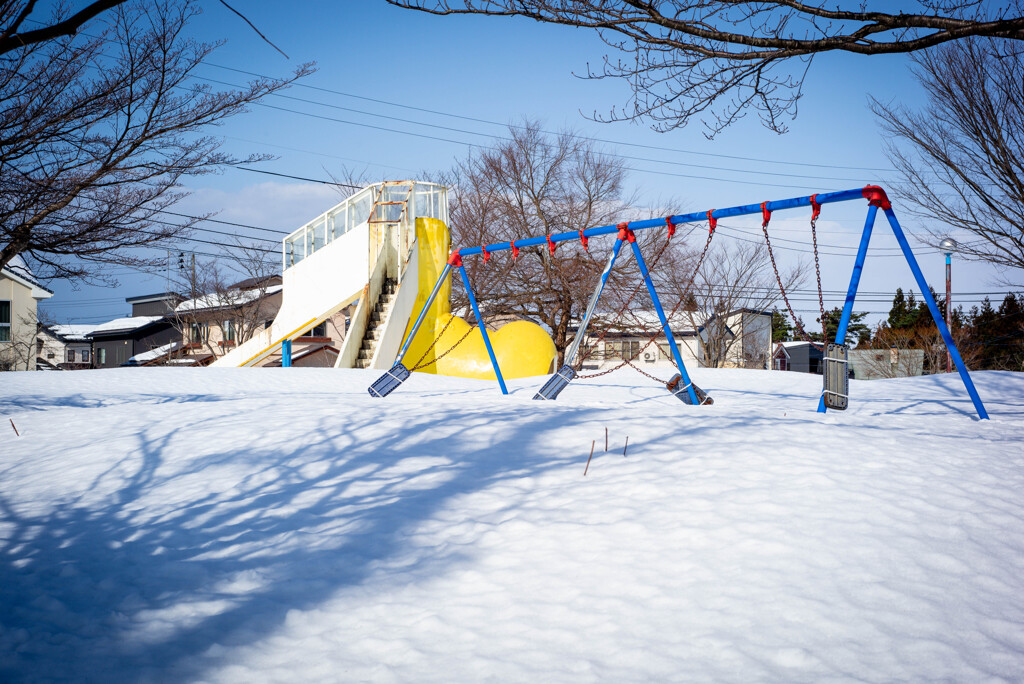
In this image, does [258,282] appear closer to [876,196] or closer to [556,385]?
[556,385]

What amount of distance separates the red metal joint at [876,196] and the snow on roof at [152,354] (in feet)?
113

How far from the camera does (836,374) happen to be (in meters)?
6.04

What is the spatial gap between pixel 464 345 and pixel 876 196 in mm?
9547

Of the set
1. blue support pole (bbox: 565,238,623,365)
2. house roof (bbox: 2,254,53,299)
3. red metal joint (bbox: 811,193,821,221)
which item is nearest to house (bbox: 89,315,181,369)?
house roof (bbox: 2,254,53,299)

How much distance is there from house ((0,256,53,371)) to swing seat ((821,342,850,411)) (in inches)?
1045

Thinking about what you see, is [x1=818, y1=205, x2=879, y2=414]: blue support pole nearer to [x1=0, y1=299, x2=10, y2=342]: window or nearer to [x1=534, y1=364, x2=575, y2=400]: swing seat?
[x1=534, y1=364, x2=575, y2=400]: swing seat

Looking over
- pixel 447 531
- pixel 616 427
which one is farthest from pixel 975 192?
pixel 447 531

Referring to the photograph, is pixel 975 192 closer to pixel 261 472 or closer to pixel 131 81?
pixel 261 472

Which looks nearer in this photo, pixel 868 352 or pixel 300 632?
pixel 300 632

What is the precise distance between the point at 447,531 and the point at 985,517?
108 inches

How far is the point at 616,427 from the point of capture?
5.29m

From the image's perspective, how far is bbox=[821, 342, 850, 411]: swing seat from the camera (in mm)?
6012

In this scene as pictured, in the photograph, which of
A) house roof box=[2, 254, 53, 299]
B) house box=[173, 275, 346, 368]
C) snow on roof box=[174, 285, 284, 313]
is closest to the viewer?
house roof box=[2, 254, 53, 299]

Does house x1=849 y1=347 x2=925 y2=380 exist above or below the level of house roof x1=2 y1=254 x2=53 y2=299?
below
